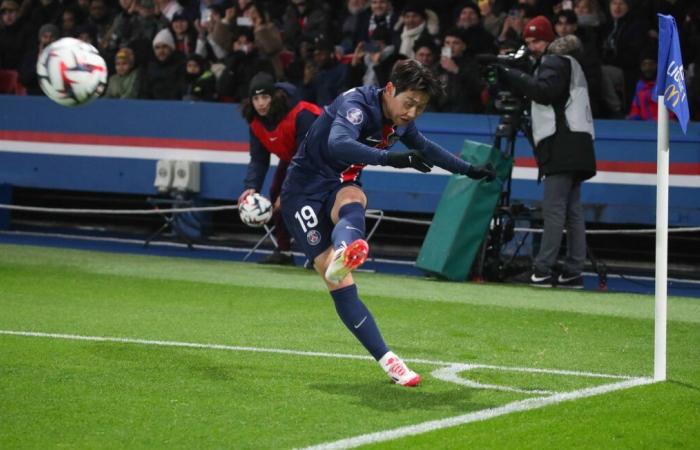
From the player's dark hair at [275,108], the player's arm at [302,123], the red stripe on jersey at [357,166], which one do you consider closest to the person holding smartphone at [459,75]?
the player's arm at [302,123]

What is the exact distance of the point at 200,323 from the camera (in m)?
10.3

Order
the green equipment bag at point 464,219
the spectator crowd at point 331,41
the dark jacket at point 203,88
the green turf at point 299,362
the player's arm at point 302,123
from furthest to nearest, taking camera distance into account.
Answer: the dark jacket at point 203,88
the spectator crowd at point 331,41
the green equipment bag at point 464,219
the player's arm at point 302,123
the green turf at point 299,362

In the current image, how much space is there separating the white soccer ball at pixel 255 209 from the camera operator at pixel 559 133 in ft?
9.24

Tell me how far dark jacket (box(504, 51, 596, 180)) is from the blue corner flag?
5.09m

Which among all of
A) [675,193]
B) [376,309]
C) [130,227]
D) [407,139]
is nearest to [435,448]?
[407,139]

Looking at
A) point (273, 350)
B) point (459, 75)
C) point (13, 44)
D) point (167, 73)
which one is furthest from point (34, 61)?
point (273, 350)

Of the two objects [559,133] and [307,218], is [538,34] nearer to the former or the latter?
[559,133]

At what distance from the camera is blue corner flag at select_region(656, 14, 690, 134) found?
7.55 metres

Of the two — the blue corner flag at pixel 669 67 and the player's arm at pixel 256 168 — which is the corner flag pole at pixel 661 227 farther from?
the player's arm at pixel 256 168

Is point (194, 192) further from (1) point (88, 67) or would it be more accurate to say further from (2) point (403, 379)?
(2) point (403, 379)

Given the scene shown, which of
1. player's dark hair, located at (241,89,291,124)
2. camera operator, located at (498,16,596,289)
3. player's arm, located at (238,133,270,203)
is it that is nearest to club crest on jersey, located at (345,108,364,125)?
player's arm, located at (238,133,270,203)

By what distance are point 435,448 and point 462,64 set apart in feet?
32.5

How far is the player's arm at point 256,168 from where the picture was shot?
11.9 meters

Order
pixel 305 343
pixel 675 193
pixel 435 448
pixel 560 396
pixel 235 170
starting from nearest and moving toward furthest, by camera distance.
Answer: pixel 435 448
pixel 560 396
pixel 305 343
pixel 675 193
pixel 235 170
